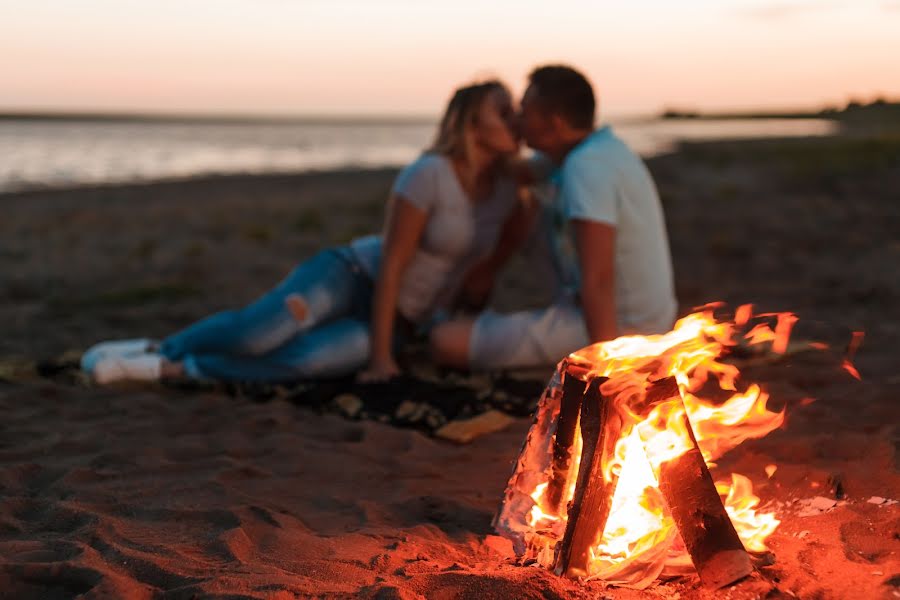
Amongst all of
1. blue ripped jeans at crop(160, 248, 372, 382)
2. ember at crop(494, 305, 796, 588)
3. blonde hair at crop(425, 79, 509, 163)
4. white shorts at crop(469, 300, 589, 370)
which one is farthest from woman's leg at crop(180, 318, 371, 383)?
ember at crop(494, 305, 796, 588)

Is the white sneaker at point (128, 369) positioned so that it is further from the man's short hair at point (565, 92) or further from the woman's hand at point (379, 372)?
the man's short hair at point (565, 92)

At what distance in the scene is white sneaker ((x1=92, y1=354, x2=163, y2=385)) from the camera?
4926 mm

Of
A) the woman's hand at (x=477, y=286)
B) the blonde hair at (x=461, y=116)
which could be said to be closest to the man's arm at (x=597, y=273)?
the blonde hair at (x=461, y=116)

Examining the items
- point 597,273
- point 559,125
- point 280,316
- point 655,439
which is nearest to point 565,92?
point 559,125

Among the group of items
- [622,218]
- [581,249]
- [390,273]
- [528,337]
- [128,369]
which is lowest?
[128,369]

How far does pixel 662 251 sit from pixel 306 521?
8.22 feet

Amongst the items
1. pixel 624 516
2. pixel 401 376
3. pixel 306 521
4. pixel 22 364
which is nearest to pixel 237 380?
pixel 401 376

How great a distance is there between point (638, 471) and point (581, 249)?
6.07 ft

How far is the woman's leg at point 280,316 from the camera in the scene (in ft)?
16.7

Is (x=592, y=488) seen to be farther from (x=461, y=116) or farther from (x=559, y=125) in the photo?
(x=461, y=116)

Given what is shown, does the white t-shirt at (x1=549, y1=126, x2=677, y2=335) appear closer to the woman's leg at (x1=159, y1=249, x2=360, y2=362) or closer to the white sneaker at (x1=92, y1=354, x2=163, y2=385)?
the woman's leg at (x1=159, y1=249, x2=360, y2=362)

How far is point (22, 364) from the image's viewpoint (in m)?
5.17

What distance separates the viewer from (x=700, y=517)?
2555mm

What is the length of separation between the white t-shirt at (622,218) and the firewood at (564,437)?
67.7 inches
